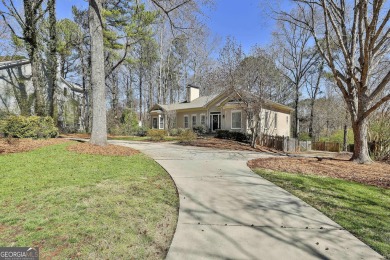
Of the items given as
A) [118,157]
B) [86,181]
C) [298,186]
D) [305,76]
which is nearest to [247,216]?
[298,186]

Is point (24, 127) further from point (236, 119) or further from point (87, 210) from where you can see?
point (236, 119)

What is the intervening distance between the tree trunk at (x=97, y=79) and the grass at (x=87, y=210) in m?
3.50

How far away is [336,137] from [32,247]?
28.0m

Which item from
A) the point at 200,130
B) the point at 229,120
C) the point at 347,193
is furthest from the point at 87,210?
the point at 200,130

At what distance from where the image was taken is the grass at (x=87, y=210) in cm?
272

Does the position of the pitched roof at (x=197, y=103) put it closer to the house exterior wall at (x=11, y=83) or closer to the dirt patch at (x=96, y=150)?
the house exterior wall at (x=11, y=83)

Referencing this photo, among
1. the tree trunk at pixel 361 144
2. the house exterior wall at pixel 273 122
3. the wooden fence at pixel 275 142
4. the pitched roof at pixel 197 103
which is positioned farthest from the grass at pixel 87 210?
the pitched roof at pixel 197 103

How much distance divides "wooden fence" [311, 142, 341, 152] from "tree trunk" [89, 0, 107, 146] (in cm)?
2058

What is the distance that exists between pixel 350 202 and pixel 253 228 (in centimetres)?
265

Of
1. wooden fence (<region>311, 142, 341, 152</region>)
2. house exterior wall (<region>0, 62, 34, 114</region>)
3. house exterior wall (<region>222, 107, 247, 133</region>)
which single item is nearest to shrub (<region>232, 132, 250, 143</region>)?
house exterior wall (<region>222, 107, 247, 133</region>)

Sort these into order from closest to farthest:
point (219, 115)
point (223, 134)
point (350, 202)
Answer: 1. point (350, 202)
2. point (223, 134)
3. point (219, 115)

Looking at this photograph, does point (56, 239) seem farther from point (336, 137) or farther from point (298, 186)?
point (336, 137)

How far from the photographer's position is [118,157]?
825 cm

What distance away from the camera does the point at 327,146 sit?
21906mm
